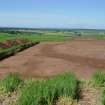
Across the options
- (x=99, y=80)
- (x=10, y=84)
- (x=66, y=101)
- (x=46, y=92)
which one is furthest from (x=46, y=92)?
(x=99, y=80)

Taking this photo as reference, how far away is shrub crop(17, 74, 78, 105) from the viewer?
7.45 meters

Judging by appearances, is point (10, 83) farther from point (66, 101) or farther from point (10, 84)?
point (66, 101)

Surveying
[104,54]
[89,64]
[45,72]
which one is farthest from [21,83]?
[104,54]

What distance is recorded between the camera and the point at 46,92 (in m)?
7.92

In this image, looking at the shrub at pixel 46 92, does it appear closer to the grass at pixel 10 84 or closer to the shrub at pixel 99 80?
the grass at pixel 10 84

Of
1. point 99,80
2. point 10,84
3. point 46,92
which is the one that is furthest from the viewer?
point 99,80

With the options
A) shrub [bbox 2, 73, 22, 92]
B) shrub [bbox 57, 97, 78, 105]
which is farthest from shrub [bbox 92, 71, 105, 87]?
shrub [bbox 57, 97, 78, 105]

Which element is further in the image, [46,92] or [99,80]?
[99,80]

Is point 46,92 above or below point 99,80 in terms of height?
above

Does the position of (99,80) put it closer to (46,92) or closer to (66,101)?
(66,101)

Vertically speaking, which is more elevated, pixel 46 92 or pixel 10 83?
pixel 46 92

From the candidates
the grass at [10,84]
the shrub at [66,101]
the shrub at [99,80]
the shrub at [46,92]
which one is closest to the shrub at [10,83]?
the grass at [10,84]

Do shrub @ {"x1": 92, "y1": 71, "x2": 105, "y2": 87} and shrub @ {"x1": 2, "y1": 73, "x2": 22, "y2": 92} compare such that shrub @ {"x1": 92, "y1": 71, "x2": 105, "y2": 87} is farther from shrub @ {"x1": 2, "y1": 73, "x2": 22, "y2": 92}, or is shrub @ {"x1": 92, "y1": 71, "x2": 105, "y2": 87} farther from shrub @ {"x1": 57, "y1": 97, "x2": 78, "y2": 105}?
shrub @ {"x1": 57, "y1": 97, "x2": 78, "y2": 105}

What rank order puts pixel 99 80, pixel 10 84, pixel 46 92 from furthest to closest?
pixel 99 80
pixel 10 84
pixel 46 92
